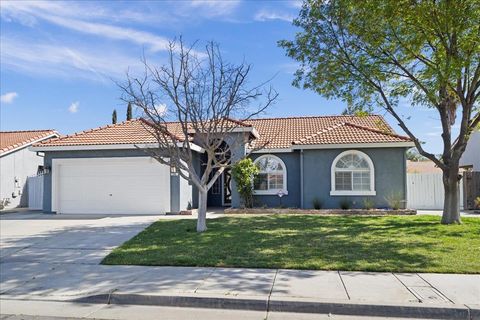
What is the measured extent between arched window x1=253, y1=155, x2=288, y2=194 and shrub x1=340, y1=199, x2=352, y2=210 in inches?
104

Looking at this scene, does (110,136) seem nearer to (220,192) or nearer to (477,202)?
(220,192)

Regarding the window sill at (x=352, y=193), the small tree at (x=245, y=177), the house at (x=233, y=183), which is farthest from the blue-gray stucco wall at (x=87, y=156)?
the window sill at (x=352, y=193)

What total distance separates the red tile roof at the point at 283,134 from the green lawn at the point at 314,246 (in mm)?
4435

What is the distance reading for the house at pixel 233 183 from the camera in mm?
17125

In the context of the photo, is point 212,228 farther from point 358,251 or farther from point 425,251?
point 425,251

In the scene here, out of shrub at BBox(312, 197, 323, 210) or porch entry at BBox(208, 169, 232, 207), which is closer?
shrub at BBox(312, 197, 323, 210)

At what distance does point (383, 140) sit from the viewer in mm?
17172

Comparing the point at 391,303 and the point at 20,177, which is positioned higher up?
the point at 20,177

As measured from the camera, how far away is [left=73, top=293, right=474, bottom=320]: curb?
5578 mm

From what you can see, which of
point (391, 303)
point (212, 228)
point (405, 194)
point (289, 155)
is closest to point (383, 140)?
point (405, 194)

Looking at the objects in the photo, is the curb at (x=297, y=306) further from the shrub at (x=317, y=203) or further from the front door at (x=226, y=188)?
the front door at (x=226, y=188)

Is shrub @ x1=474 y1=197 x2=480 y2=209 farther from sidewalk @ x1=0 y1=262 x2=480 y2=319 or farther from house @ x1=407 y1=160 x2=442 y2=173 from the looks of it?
house @ x1=407 y1=160 x2=442 y2=173

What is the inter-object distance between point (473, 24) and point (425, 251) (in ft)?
22.4

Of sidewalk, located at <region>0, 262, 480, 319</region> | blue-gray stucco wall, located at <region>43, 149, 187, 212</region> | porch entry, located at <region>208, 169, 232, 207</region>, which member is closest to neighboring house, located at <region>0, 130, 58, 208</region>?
blue-gray stucco wall, located at <region>43, 149, 187, 212</region>
